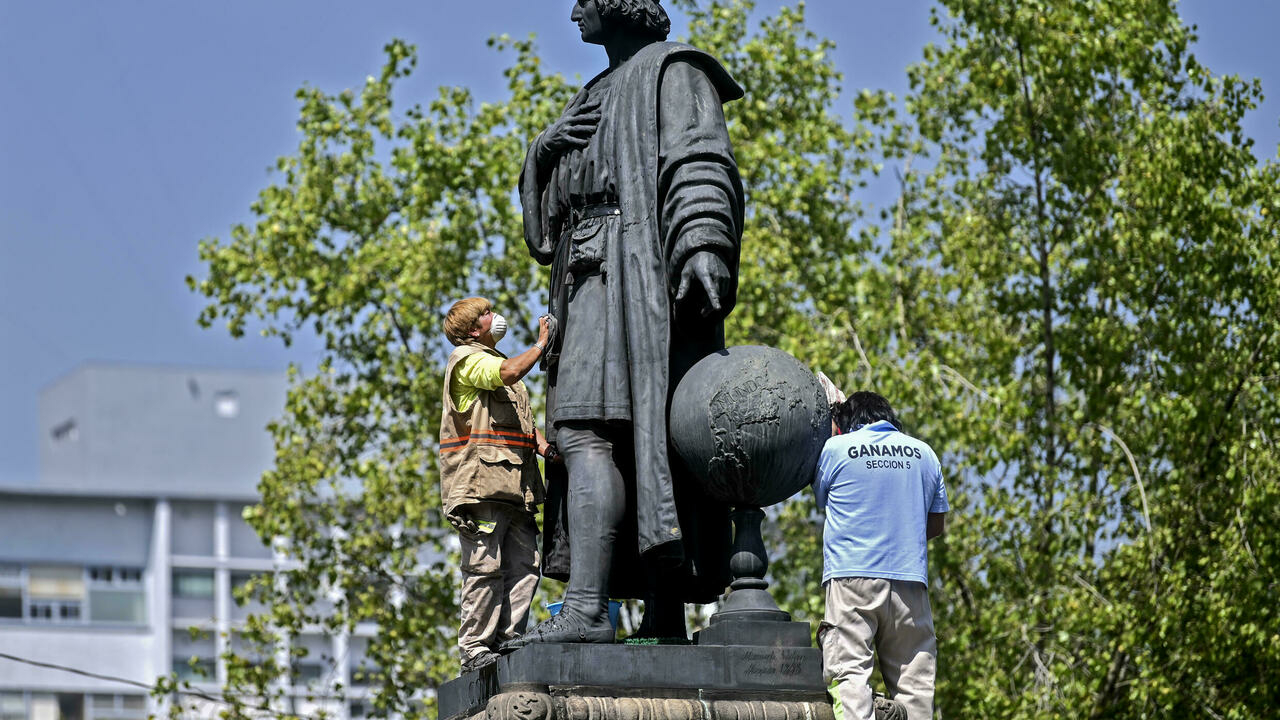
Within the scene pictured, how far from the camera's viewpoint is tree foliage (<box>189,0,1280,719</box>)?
58.6 ft

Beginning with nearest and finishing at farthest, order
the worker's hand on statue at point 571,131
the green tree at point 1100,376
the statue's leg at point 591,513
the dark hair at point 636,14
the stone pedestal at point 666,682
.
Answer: the stone pedestal at point 666,682 < the statue's leg at point 591,513 < the worker's hand on statue at point 571,131 < the dark hair at point 636,14 < the green tree at point 1100,376

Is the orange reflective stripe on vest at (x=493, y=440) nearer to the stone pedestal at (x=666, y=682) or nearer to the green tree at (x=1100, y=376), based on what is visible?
the stone pedestal at (x=666, y=682)

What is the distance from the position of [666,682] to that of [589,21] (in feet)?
9.77

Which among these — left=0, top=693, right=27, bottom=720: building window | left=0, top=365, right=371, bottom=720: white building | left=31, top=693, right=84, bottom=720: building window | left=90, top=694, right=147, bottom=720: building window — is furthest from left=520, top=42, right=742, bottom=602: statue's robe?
left=90, top=694, right=147, bottom=720: building window

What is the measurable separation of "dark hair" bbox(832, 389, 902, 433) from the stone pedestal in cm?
97

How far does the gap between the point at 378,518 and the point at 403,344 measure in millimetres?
2244

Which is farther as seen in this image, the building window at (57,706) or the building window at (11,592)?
the building window at (11,592)

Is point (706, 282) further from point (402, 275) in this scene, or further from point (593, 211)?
point (402, 275)

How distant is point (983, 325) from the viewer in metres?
21.1

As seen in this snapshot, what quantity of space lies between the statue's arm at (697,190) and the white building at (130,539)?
53.7m

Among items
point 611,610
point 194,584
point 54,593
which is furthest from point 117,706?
point 611,610

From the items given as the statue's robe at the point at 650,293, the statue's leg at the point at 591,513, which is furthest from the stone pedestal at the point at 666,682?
the statue's robe at the point at 650,293

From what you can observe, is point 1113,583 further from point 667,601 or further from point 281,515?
point 667,601

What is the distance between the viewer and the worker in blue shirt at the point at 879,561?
7.65 meters
